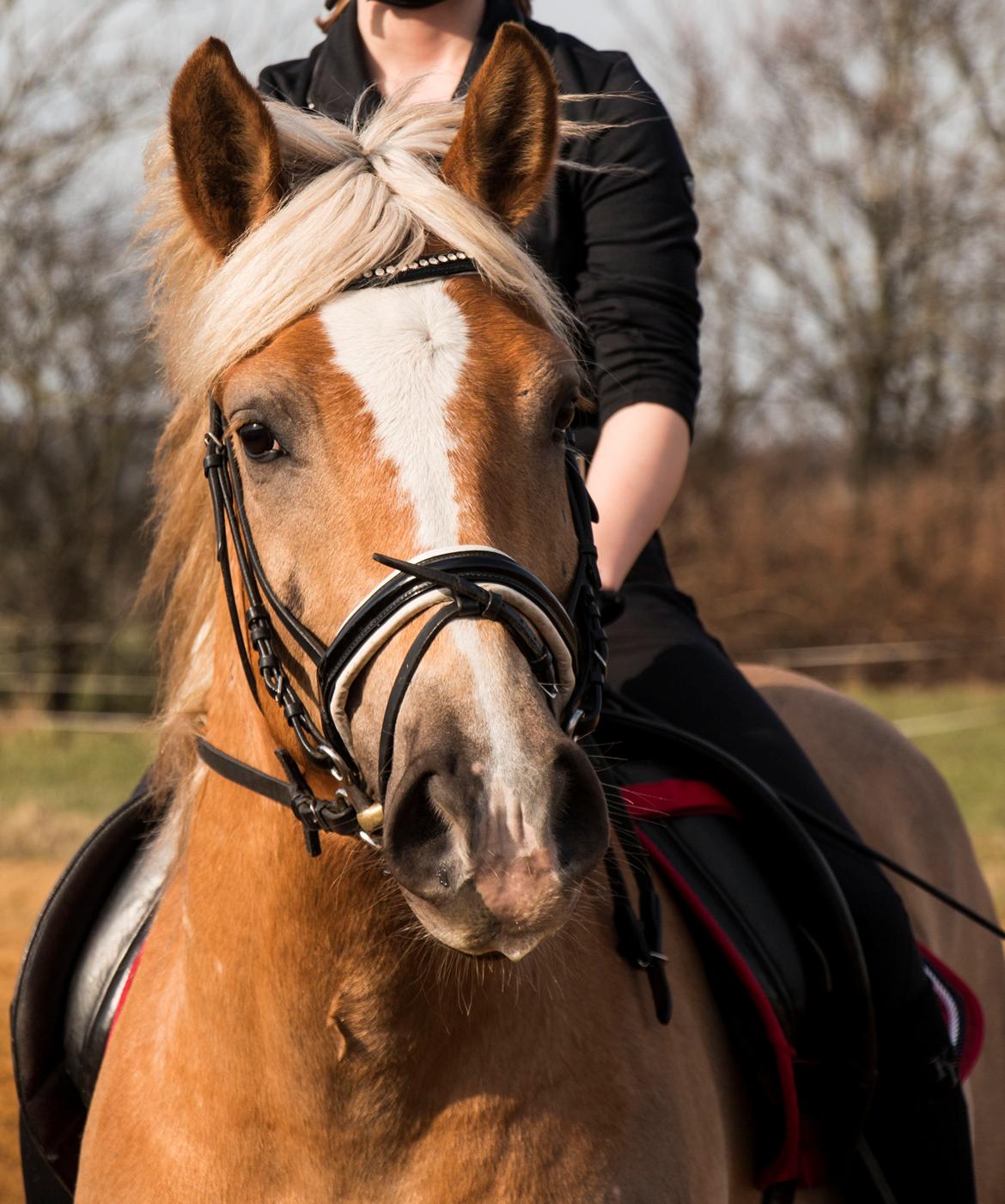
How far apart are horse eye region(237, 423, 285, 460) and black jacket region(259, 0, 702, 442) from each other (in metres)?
0.93

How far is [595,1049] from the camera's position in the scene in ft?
6.19

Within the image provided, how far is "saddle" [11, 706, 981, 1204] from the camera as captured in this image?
7.71ft

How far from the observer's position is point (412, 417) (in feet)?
5.44

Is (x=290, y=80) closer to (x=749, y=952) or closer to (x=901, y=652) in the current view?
(x=749, y=952)

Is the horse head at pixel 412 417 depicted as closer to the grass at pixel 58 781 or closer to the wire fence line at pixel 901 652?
the grass at pixel 58 781

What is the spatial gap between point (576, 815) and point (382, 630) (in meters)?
0.32

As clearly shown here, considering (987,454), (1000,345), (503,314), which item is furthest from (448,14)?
(1000,345)

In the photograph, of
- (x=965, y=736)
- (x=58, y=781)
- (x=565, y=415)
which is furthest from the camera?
(x=965, y=736)

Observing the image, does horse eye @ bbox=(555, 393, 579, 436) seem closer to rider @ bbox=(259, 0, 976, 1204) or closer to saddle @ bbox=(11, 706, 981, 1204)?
rider @ bbox=(259, 0, 976, 1204)

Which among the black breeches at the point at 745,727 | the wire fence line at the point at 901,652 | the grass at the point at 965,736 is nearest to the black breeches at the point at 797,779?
the black breeches at the point at 745,727

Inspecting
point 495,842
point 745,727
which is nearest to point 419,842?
point 495,842

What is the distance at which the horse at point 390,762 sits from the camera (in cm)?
150

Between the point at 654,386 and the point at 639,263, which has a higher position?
the point at 639,263

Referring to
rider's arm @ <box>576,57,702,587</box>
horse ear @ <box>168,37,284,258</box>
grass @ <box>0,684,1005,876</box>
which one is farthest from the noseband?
grass @ <box>0,684,1005,876</box>
